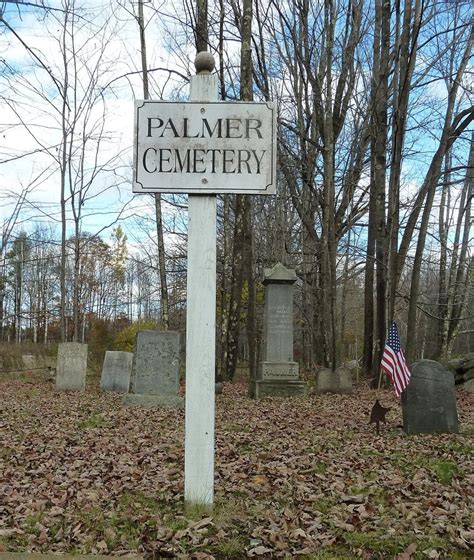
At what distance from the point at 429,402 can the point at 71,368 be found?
9.65 m

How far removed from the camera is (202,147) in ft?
12.9

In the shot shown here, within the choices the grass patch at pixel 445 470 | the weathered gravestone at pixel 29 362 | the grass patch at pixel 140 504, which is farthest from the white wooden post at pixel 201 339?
the weathered gravestone at pixel 29 362

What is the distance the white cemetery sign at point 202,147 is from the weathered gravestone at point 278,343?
9845 millimetres

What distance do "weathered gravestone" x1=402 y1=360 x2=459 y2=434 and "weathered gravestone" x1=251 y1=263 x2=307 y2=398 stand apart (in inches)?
235

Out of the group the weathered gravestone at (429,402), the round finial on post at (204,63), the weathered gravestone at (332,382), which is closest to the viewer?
the round finial on post at (204,63)

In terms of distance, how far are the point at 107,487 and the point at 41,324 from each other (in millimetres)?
51750

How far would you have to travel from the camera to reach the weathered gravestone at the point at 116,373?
1482 centimetres

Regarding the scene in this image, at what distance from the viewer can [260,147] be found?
12.8 feet

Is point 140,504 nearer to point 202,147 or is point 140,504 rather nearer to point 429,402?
point 202,147

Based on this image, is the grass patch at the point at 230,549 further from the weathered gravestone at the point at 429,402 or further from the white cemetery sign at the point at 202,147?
the weathered gravestone at the point at 429,402

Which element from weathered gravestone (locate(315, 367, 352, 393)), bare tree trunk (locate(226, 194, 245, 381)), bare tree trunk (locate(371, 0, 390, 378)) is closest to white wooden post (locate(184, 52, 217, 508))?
weathered gravestone (locate(315, 367, 352, 393))

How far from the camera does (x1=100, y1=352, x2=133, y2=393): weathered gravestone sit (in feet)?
48.6

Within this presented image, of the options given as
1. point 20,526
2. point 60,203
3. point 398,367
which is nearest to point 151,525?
point 20,526

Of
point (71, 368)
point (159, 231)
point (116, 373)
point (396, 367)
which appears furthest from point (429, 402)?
point (159, 231)
